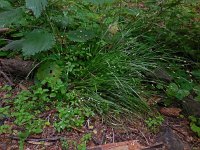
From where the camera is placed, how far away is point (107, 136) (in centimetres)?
263

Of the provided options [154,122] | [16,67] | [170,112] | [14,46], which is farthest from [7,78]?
[170,112]

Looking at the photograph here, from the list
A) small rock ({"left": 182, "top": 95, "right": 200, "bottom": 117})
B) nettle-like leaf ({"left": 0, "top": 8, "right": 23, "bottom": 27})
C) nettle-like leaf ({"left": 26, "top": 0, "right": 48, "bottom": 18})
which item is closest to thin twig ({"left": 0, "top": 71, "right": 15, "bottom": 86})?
nettle-like leaf ({"left": 0, "top": 8, "right": 23, "bottom": 27})

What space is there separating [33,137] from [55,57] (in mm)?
856

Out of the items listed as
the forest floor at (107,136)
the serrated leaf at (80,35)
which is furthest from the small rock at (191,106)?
the serrated leaf at (80,35)

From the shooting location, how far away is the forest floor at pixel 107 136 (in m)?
2.47

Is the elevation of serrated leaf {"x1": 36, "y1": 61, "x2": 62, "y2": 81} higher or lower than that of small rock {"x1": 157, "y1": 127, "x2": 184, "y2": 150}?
higher

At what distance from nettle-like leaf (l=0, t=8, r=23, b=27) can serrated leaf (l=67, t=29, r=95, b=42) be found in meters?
0.52

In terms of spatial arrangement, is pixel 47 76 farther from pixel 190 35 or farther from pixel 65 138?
pixel 190 35

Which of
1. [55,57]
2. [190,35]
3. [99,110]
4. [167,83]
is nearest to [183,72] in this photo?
[167,83]

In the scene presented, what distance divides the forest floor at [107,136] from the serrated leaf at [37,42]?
0.41 meters

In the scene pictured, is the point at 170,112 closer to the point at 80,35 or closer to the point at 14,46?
the point at 80,35

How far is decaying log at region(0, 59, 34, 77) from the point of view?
3018mm

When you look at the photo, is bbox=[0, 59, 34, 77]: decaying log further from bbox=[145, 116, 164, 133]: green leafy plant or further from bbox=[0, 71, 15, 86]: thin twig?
bbox=[145, 116, 164, 133]: green leafy plant

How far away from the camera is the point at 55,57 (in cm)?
304
